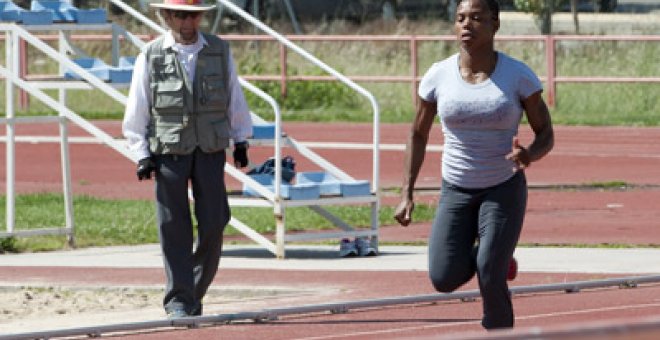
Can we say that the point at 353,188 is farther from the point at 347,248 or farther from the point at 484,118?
the point at 484,118

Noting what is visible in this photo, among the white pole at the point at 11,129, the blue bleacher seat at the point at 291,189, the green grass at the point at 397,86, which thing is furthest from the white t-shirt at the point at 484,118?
the green grass at the point at 397,86

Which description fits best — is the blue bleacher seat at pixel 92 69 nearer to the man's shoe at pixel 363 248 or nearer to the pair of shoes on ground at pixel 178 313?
the man's shoe at pixel 363 248

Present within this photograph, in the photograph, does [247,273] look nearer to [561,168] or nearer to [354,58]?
[561,168]

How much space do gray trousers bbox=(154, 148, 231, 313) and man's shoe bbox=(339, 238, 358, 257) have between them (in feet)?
13.7

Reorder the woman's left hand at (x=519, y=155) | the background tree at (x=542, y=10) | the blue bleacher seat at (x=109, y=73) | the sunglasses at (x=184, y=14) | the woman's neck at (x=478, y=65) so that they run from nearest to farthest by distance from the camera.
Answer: the woman's left hand at (x=519, y=155)
the woman's neck at (x=478, y=65)
the sunglasses at (x=184, y=14)
the blue bleacher seat at (x=109, y=73)
the background tree at (x=542, y=10)

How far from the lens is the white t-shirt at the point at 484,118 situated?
8.90 metres

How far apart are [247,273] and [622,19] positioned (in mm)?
39666

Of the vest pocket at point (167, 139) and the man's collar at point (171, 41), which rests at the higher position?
the man's collar at point (171, 41)

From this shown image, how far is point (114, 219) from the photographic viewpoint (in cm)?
1819

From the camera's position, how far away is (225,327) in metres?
11.1

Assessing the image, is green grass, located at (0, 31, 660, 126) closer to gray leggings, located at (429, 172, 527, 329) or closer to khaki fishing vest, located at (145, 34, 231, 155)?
khaki fishing vest, located at (145, 34, 231, 155)

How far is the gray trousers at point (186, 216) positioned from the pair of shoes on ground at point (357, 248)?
418cm

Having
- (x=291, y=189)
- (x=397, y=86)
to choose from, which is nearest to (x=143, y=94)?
(x=291, y=189)

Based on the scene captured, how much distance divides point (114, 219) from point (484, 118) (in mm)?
9729
